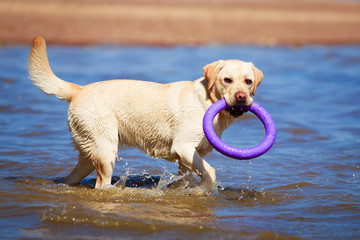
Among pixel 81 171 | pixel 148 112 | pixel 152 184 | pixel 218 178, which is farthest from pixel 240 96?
pixel 81 171

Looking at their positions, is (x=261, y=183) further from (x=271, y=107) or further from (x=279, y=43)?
(x=279, y=43)

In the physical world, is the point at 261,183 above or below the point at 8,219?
above

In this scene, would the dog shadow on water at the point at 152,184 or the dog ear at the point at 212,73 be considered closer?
the dog ear at the point at 212,73

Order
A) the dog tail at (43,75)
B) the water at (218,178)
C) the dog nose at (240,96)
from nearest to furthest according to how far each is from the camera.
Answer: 1. the water at (218,178)
2. the dog nose at (240,96)
3. the dog tail at (43,75)

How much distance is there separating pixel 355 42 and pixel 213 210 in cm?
2292

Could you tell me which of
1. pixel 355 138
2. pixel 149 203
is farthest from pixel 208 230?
pixel 355 138

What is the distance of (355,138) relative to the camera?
931 cm

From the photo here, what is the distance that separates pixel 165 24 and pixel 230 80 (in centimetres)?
2223

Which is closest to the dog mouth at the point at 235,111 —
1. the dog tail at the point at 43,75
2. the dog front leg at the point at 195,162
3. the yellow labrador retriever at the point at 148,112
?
the yellow labrador retriever at the point at 148,112

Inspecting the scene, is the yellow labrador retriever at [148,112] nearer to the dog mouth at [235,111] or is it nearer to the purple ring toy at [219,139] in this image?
the dog mouth at [235,111]

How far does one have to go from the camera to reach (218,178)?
7242 millimetres

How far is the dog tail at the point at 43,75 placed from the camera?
242 inches

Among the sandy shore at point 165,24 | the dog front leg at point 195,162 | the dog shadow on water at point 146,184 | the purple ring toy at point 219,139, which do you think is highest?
the sandy shore at point 165,24

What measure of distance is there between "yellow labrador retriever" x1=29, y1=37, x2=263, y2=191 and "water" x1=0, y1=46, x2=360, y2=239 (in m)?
0.43
